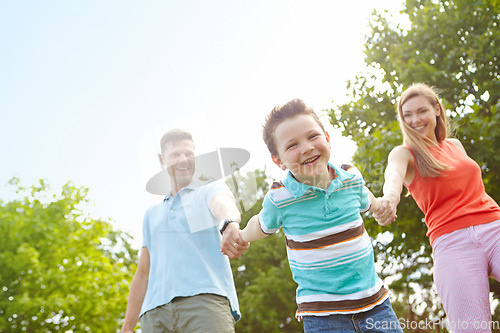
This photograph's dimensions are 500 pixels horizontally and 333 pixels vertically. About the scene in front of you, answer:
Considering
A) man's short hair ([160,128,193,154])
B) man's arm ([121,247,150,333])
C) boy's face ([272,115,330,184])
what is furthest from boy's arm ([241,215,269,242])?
man's arm ([121,247,150,333])

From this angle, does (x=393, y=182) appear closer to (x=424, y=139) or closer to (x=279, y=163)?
(x=424, y=139)

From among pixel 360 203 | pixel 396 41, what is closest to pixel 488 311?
pixel 360 203

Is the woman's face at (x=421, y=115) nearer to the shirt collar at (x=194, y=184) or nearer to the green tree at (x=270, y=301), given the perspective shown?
the shirt collar at (x=194, y=184)

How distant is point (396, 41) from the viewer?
1087cm

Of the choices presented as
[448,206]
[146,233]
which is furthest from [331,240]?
[146,233]

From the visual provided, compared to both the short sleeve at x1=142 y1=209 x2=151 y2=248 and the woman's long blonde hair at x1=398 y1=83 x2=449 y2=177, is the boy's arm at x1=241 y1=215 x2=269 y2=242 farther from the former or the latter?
the woman's long blonde hair at x1=398 y1=83 x2=449 y2=177

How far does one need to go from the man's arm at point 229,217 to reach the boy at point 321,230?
0.21ft

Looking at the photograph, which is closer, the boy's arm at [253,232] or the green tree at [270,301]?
the boy's arm at [253,232]

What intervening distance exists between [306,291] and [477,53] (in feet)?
28.6

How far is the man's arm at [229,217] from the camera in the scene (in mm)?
2256

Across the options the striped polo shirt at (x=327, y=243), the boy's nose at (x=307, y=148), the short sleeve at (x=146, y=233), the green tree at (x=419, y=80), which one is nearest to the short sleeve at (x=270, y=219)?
the striped polo shirt at (x=327, y=243)

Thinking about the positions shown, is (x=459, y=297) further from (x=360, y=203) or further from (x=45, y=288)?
(x=45, y=288)

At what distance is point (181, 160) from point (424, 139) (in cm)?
152

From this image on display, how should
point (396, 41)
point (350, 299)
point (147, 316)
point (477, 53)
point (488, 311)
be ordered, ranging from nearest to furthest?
point (350, 299) → point (488, 311) → point (147, 316) → point (477, 53) → point (396, 41)
